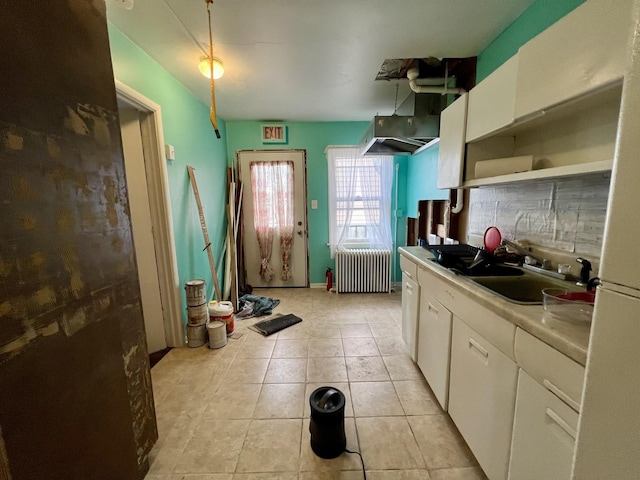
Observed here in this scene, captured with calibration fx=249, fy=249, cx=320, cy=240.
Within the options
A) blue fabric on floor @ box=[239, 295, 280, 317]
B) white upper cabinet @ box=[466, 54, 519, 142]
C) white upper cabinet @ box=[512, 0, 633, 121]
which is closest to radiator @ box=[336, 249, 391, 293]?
blue fabric on floor @ box=[239, 295, 280, 317]

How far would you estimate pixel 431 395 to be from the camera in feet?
5.59

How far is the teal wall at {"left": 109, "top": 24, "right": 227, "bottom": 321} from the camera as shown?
1.75 metres

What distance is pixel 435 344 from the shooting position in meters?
1.55

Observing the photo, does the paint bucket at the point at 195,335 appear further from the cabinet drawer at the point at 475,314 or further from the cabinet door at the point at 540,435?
the cabinet door at the point at 540,435

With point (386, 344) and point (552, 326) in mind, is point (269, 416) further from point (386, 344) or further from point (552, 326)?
point (552, 326)

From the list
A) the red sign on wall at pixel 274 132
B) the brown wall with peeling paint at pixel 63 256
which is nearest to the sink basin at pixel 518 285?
the brown wall with peeling paint at pixel 63 256

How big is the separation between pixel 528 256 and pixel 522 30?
1.35m

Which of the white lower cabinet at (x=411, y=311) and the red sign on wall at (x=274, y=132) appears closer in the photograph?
the white lower cabinet at (x=411, y=311)

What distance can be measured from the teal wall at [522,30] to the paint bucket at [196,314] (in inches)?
119

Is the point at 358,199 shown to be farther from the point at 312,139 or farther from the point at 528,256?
the point at 528,256

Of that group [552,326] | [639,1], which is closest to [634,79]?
[639,1]

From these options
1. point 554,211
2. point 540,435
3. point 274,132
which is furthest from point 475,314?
point 274,132

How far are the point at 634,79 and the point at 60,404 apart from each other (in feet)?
5.37

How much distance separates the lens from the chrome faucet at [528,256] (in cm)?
137
